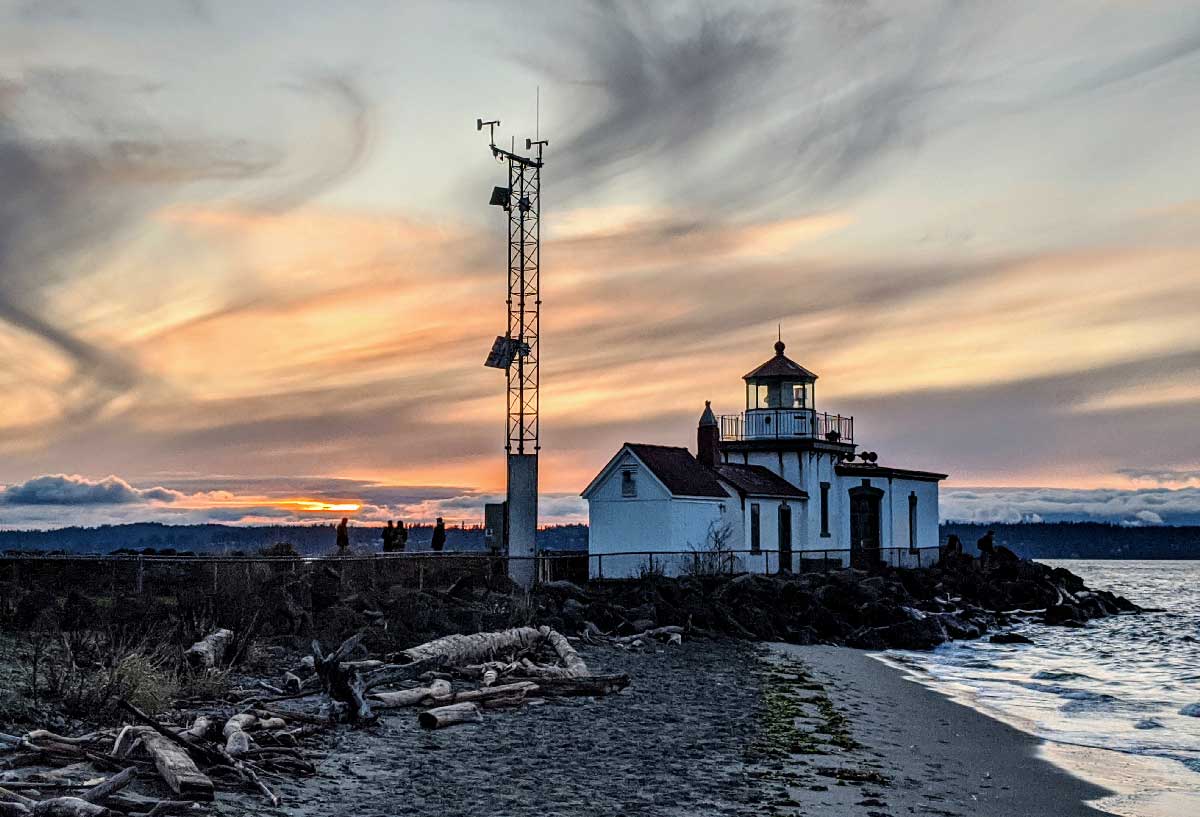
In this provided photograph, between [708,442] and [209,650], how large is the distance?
1110 inches

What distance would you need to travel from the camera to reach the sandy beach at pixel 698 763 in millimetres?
9805

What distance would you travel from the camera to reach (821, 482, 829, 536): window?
4534cm

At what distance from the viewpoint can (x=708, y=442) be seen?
4231 cm

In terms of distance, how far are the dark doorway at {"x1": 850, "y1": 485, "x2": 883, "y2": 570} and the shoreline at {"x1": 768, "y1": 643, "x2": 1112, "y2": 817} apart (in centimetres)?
2563

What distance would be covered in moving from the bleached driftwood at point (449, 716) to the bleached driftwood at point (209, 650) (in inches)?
143

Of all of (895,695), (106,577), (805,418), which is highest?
(805,418)

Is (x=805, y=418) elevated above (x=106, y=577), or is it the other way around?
(x=805, y=418)

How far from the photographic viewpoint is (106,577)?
25.7m

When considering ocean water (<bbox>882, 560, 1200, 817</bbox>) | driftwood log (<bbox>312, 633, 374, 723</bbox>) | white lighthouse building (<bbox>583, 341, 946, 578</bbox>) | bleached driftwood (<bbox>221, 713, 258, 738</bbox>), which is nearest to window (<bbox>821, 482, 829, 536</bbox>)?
white lighthouse building (<bbox>583, 341, 946, 578</bbox>)

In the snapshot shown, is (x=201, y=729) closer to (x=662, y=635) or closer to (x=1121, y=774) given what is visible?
(x=1121, y=774)

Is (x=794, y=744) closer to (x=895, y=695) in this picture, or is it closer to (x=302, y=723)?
(x=302, y=723)

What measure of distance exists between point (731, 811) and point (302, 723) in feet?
15.5

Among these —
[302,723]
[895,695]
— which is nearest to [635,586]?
[895,695]

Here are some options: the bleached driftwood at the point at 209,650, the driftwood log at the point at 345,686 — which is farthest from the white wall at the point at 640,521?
the driftwood log at the point at 345,686
